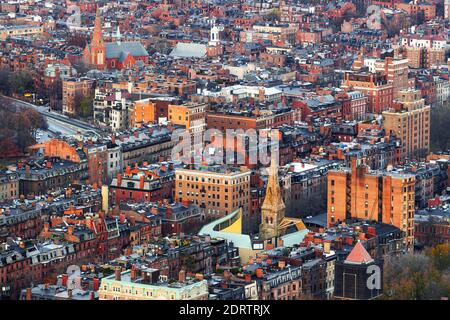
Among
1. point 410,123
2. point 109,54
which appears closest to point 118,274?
point 410,123

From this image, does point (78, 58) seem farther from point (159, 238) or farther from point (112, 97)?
point (159, 238)

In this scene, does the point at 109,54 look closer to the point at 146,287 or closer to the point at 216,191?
the point at 216,191

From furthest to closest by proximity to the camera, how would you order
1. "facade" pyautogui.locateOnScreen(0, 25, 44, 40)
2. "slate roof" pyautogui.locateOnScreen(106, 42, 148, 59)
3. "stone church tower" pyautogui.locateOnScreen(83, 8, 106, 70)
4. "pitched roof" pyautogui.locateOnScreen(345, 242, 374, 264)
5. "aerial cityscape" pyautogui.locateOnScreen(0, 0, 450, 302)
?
"facade" pyautogui.locateOnScreen(0, 25, 44, 40) → "slate roof" pyautogui.locateOnScreen(106, 42, 148, 59) → "stone church tower" pyautogui.locateOnScreen(83, 8, 106, 70) → "aerial cityscape" pyautogui.locateOnScreen(0, 0, 450, 302) → "pitched roof" pyautogui.locateOnScreen(345, 242, 374, 264)

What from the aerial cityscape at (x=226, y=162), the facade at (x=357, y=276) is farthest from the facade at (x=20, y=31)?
the facade at (x=357, y=276)

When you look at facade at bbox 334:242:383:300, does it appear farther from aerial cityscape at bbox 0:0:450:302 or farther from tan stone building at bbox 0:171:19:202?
tan stone building at bbox 0:171:19:202

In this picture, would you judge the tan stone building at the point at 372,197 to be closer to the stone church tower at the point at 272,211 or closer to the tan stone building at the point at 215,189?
the stone church tower at the point at 272,211

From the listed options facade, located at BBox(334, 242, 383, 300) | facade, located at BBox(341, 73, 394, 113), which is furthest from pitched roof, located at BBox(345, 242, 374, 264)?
facade, located at BBox(341, 73, 394, 113)

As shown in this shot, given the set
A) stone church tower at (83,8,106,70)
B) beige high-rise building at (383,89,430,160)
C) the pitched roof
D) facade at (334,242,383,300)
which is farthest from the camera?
stone church tower at (83,8,106,70)

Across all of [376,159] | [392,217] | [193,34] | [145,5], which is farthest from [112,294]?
[145,5]
